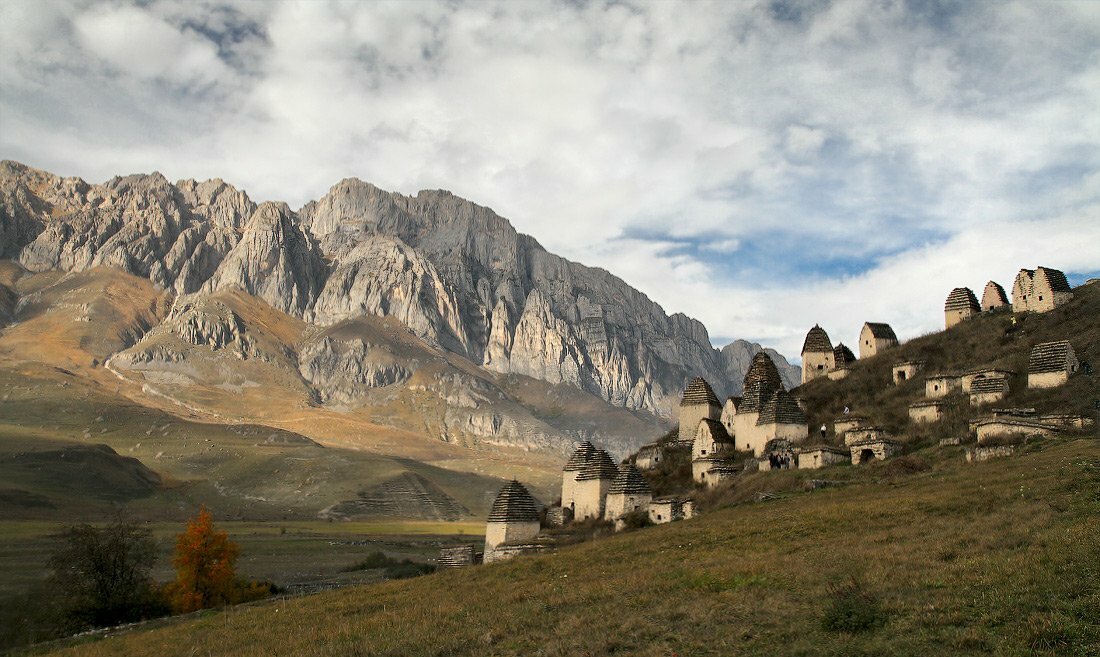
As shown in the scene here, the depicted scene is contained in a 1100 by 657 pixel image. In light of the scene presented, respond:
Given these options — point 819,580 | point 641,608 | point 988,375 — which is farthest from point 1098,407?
point 641,608

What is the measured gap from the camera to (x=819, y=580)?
1950cm

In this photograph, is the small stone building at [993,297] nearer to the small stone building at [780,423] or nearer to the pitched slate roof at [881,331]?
the pitched slate roof at [881,331]

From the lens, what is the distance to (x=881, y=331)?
71438mm

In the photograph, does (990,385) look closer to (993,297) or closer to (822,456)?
(822,456)

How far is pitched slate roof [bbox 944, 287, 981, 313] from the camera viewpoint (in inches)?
2664

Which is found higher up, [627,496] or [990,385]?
[990,385]

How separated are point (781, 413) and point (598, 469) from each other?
12.4 metres

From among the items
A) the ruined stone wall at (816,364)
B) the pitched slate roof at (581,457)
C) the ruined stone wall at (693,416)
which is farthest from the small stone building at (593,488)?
the ruined stone wall at (816,364)

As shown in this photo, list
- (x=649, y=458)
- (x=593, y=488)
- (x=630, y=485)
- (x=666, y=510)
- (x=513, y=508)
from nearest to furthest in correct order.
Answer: (x=666, y=510) → (x=630, y=485) → (x=513, y=508) → (x=593, y=488) → (x=649, y=458)

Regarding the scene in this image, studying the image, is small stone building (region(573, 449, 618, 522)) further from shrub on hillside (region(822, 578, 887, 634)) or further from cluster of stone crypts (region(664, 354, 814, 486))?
shrub on hillside (region(822, 578, 887, 634))

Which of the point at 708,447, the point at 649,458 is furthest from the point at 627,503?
the point at 649,458

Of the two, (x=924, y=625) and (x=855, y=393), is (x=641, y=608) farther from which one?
(x=855, y=393)

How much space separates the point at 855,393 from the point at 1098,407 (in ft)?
70.1

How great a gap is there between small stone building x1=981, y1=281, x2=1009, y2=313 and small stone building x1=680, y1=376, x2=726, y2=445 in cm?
2002
